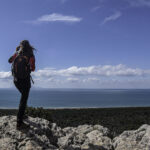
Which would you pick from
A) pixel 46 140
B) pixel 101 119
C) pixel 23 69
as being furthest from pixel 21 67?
pixel 101 119

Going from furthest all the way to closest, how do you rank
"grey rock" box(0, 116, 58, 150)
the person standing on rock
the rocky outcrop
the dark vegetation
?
the dark vegetation, the person standing on rock, the rocky outcrop, "grey rock" box(0, 116, 58, 150)

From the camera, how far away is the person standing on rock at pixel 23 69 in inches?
294

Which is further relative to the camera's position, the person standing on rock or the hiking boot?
the hiking boot

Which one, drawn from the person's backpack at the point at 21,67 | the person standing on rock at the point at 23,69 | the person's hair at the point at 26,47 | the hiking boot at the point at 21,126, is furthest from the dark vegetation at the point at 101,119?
the person's hair at the point at 26,47

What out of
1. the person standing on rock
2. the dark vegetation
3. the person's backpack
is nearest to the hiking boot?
the person standing on rock

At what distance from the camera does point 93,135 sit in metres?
9.12

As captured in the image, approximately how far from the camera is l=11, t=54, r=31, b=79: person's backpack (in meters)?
7.48

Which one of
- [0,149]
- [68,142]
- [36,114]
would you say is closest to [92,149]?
[68,142]

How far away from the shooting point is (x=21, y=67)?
7500 mm

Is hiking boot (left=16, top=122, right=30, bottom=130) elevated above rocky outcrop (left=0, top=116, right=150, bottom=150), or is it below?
above

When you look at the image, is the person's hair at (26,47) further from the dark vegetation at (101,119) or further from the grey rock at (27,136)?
the dark vegetation at (101,119)

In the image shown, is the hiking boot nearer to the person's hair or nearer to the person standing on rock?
the person standing on rock

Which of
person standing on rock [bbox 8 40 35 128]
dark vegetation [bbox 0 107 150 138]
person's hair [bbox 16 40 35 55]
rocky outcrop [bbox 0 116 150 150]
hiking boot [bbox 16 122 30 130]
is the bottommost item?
dark vegetation [bbox 0 107 150 138]

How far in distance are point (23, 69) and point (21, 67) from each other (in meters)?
0.11
